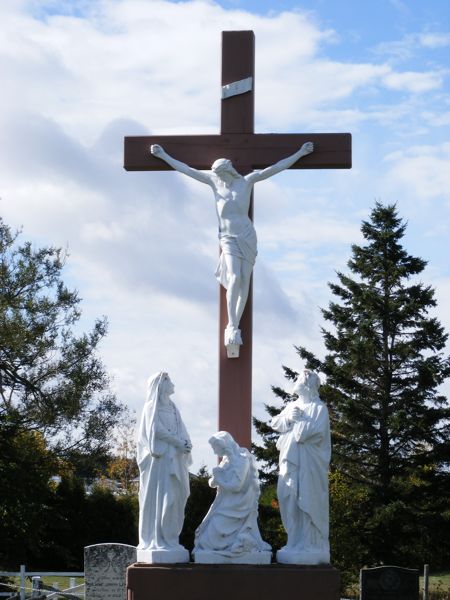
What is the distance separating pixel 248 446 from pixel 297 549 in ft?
3.39

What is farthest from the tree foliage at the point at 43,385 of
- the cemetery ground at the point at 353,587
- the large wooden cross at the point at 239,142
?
the large wooden cross at the point at 239,142

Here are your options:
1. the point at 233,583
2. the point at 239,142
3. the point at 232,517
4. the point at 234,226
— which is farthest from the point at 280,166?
the point at 233,583

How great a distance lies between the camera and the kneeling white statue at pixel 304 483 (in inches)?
353

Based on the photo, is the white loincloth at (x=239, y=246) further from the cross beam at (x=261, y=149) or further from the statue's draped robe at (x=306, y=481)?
the statue's draped robe at (x=306, y=481)

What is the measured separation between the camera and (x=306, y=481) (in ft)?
29.6

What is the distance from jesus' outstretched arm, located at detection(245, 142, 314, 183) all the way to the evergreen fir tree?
1525cm

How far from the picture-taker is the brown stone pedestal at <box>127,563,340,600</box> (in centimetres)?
873

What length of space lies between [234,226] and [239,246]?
7.4 inches

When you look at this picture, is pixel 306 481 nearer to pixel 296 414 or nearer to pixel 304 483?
pixel 304 483

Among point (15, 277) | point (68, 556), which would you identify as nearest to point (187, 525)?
point (68, 556)

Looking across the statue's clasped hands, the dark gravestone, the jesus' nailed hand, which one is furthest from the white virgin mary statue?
the dark gravestone

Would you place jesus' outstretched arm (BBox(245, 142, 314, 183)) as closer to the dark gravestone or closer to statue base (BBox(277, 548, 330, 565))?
statue base (BBox(277, 548, 330, 565))

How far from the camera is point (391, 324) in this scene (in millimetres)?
27922

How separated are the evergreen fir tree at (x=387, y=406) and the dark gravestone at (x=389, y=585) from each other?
1008cm
